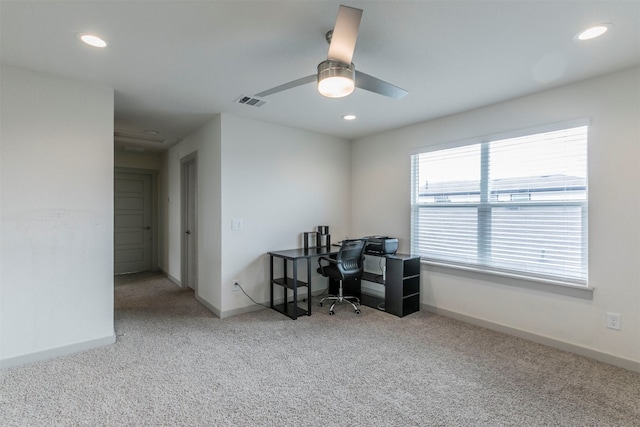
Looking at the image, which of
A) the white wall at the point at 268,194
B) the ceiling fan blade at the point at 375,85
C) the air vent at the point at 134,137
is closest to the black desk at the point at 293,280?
the white wall at the point at 268,194

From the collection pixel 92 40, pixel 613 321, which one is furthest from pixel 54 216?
pixel 613 321

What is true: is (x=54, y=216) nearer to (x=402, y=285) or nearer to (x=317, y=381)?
(x=317, y=381)

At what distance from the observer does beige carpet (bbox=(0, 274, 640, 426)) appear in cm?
201

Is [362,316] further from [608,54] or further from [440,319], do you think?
[608,54]

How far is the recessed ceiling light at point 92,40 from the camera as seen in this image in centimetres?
212

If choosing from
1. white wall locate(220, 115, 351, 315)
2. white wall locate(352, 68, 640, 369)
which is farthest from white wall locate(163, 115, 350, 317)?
white wall locate(352, 68, 640, 369)

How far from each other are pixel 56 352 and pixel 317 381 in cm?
236

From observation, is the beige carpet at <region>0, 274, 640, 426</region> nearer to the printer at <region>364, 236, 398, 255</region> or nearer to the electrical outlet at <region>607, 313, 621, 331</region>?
the electrical outlet at <region>607, 313, 621, 331</region>

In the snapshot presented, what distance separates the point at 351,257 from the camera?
13.4ft

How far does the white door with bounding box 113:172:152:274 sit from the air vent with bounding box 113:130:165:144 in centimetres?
136

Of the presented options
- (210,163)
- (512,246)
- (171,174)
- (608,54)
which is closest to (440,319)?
(512,246)

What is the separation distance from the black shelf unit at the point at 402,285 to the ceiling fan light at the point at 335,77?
2.54 metres

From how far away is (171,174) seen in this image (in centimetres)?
569

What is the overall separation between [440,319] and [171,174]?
502 centimetres
